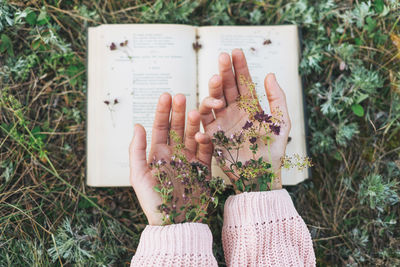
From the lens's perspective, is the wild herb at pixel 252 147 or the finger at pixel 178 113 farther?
the finger at pixel 178 113

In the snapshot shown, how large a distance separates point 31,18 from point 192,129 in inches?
56.1

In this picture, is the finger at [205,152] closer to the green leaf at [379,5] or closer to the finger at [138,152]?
the finger at [138,152]

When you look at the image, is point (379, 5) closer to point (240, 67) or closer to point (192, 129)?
point (240, 67)

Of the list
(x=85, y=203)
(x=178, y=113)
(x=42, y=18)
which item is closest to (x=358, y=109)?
(x=178, y=113)

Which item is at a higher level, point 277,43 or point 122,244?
point 277,43

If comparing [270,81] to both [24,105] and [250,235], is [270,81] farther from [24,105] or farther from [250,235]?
[24,105]

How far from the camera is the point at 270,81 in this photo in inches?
71.1

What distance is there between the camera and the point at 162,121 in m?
1.77

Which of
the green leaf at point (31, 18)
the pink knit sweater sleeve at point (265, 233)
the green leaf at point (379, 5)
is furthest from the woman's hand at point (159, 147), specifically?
the green leaf at point (379, 5)

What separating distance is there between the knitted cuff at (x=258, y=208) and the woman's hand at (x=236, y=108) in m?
0.14

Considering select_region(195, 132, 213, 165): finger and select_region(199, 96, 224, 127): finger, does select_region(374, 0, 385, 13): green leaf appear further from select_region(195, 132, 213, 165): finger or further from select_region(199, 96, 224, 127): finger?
select_region(195, 132, 213, 165): finger

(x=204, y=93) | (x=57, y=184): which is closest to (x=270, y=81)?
(x=204, y=93)

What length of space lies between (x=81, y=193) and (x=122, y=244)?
0.45 metres

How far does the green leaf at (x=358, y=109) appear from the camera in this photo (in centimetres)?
214
